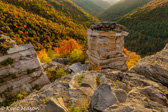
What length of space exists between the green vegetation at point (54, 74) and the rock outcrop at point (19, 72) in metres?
1.23

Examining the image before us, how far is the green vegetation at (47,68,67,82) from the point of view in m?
11.4

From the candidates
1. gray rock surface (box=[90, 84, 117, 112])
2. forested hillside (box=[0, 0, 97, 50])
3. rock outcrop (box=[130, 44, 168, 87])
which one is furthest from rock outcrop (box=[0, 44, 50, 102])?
forested hillside (box=[0, 0, 97, 50])

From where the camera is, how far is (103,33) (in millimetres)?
11617

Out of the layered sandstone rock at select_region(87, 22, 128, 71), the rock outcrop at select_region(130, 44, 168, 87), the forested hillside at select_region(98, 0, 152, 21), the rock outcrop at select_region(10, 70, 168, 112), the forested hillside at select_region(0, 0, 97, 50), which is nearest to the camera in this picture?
Result: the rock outcrop at select_region(10, 70, 168, 112)

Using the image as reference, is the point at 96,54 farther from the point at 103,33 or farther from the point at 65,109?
the point at 65,109

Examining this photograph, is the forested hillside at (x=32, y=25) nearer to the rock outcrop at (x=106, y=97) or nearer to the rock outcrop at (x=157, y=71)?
the rock outcrop at (x=106, y=97)

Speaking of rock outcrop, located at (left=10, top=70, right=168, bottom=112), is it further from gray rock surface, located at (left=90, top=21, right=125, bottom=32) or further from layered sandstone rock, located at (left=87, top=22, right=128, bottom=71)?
gray rock surface, located at (left=90, top=21, right=125, bottom=32)

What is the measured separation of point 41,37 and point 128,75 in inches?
1446

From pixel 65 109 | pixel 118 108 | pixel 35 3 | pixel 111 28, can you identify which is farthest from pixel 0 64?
pixel 35 3

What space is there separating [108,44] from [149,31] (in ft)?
162

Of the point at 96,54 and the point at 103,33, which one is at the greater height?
the point at 103,33

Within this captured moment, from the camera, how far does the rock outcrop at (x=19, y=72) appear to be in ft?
27.1

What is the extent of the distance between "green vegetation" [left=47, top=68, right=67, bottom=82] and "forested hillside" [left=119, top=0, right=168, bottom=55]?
39.7 meters

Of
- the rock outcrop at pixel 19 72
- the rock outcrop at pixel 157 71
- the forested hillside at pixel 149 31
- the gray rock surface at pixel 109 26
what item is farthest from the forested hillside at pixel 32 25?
the rock outcrop at pixel 157 71
